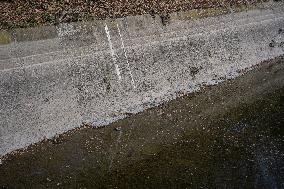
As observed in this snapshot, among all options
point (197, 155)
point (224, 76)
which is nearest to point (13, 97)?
point (197, 155)

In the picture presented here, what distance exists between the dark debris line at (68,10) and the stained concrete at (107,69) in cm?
73

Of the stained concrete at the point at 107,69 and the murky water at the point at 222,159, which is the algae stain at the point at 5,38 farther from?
the murky water at the point at 222,159

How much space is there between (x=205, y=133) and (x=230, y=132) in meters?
1.88

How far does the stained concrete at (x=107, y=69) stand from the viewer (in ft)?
84.5

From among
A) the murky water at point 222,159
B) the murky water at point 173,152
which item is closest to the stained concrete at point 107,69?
the murky water at point 173,152

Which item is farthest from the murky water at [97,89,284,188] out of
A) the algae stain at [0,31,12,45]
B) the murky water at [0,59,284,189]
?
the algae stain at [0,31,12,45]

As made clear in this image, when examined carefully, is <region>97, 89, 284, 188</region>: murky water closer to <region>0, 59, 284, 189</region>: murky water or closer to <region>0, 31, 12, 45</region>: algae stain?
<region>0, 59, 284, 189</region>: murky water

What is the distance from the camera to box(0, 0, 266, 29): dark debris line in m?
28.9

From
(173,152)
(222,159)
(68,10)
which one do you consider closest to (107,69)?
(68,10)

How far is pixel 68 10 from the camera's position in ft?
101

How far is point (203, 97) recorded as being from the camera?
3278 centimetres

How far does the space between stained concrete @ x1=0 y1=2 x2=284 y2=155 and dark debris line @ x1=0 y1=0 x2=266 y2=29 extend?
732 millimetres

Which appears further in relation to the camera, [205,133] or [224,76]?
[224,76]

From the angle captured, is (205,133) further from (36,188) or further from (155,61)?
(36,188)
